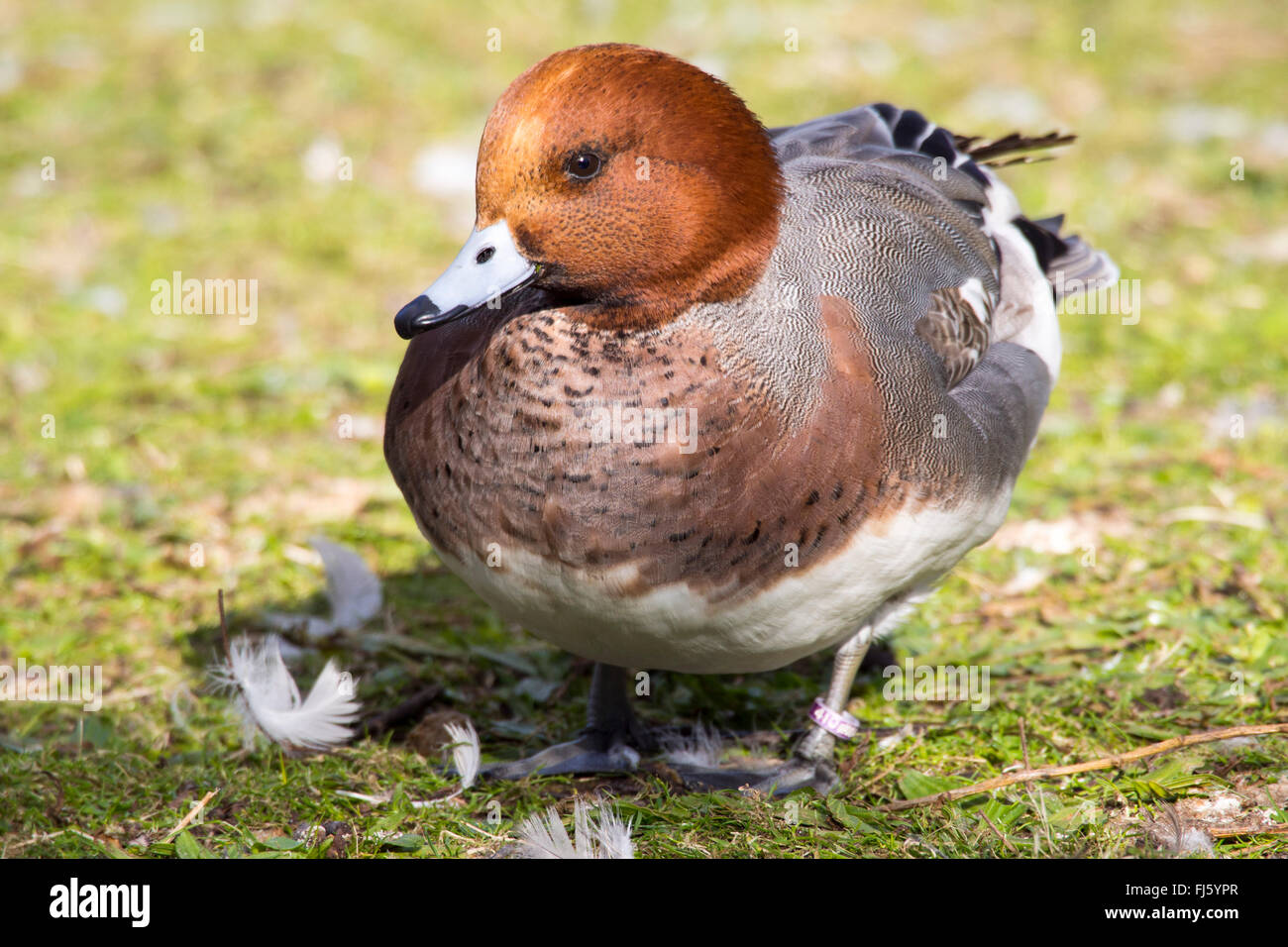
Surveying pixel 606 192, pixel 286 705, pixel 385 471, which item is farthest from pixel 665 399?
pixel 385 471

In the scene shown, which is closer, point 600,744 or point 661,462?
point 661,462

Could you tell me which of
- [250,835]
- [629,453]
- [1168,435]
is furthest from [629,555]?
[1168,435]

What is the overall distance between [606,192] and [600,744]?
1.28 m

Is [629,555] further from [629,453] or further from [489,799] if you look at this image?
[489,799]

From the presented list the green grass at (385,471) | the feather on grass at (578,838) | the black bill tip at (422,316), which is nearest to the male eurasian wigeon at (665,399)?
the black bill tip at (422,316)

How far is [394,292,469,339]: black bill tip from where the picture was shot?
7.35 feet

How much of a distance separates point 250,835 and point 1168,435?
3056 millimetres

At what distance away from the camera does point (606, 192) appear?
228 cm

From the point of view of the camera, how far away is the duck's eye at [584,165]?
7.40 ft

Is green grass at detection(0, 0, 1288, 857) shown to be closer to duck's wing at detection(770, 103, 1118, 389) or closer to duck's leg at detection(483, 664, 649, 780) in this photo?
duck's leg at detection(483, 664, 649, 780)

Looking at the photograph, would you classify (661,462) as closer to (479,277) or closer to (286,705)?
(479,277)

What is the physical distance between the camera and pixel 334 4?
7293mm

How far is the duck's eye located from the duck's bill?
147 millimetres

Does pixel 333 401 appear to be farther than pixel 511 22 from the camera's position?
No
